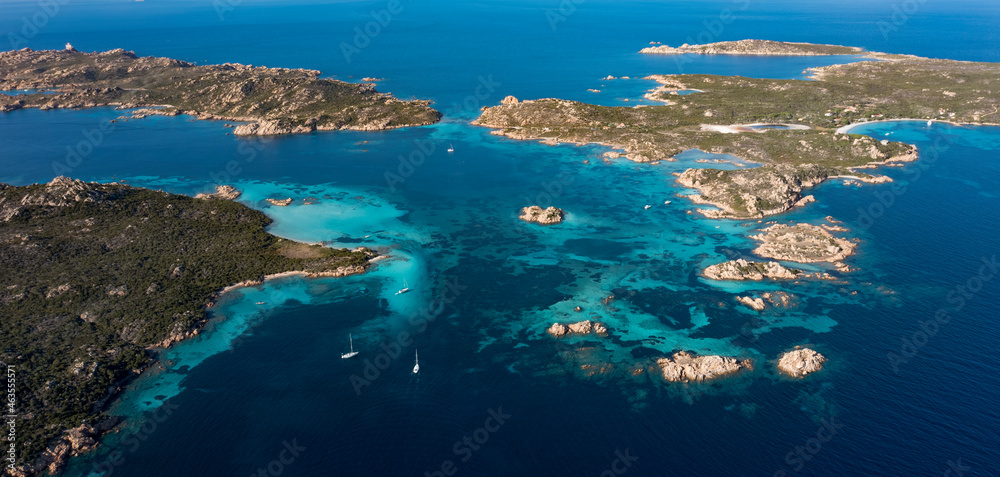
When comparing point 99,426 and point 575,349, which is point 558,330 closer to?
point 575,349

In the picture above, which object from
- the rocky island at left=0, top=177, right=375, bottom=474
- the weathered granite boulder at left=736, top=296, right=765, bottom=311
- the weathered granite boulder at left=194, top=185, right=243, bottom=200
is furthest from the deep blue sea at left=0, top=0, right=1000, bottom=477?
the weathered granite boulder at left=194, top=185, right=243, bottom=200

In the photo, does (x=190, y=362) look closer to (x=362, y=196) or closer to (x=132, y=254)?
(x=132, y=254)

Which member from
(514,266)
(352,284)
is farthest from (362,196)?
(514,266)

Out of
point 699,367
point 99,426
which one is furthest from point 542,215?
point 99,426

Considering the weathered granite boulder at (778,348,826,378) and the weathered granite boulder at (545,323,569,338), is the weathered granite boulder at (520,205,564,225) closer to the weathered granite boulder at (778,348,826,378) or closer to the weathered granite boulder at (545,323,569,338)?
the weathered granite boulder at (545,323,569,338)

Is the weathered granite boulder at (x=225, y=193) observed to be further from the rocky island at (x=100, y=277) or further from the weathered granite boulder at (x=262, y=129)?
the weathered granite boulder at (x=262, y=129)

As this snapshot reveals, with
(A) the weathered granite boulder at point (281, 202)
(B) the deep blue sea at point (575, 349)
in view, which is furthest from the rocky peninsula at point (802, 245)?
(A) the weathered granite boulder at point (281, 202)

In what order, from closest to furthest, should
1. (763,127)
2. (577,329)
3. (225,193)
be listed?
1. (577,329)
2. (225,193)
3. (763,127)

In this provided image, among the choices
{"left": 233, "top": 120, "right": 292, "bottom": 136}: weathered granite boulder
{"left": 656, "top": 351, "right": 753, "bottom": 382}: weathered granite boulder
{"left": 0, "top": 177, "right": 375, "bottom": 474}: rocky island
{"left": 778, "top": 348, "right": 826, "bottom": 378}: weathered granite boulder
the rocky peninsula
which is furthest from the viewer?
{"left": 233, "top": 120, "right": 292, "bottom": 136}: weathered granite boulder
